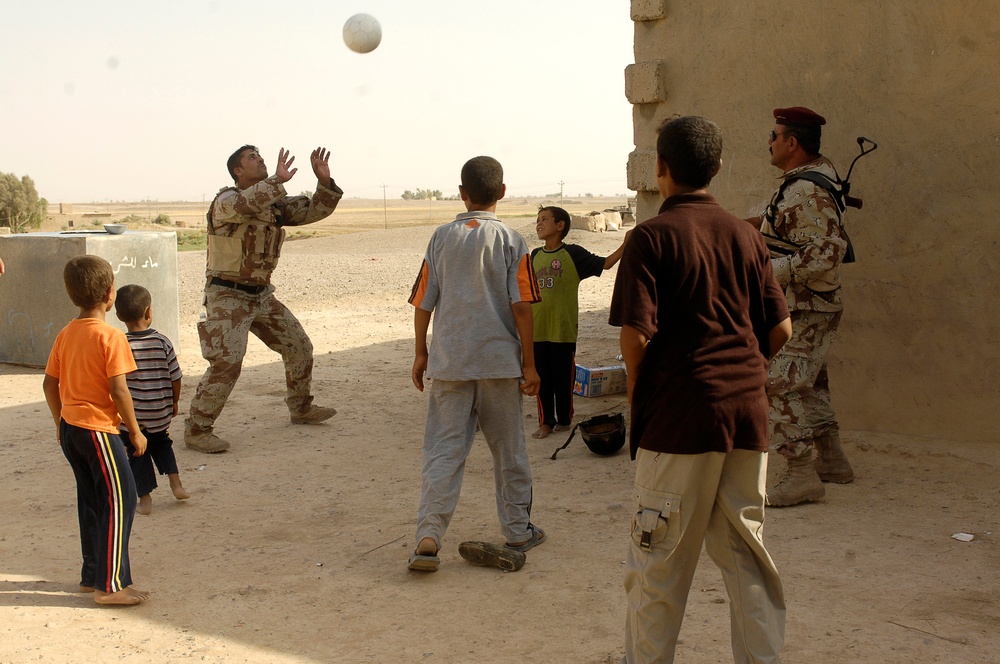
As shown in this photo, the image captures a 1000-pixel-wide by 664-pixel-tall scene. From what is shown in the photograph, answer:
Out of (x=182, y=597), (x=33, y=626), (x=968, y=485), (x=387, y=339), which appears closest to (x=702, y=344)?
(x=182, y=597)

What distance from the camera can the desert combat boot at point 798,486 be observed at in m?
5.16

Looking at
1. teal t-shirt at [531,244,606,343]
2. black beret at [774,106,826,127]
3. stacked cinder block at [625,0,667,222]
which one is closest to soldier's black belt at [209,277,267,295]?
teal t-shirt at [531,244,606,343]

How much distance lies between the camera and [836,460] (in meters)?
5.60

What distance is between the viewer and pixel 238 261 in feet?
21.9

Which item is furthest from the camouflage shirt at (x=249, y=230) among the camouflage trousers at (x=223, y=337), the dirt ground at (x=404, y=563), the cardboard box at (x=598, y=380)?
the cardboard box at (x=598, y=380)

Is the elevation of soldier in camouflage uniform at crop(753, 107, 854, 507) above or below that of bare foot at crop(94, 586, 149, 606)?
above

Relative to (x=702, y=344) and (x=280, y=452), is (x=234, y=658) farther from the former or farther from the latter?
(x=280, y=452)

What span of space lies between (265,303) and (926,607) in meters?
4.84

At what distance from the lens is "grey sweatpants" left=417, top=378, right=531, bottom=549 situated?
4.34 meters

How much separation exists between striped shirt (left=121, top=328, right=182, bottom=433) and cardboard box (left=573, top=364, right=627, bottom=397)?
3.68 meters

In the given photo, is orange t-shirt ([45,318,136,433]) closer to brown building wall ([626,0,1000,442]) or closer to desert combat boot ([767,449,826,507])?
desert combat boot ([767,449,826,507])

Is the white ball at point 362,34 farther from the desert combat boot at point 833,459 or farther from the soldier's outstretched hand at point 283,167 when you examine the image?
the desert combat boot at point 833,459

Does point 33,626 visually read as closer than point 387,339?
Yes

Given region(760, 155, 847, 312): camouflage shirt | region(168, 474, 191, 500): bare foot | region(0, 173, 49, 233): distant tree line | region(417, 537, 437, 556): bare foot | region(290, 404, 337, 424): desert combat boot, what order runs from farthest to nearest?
region(0, 173, 49, 233): distant tree line → region(290, 404, 337, 424): desert combat boot → region(168, 474, 191, 500): bare foot → region(760, 155, 847, 312): camouflage shirt → region(417, 537, 437, 556): bare foot
